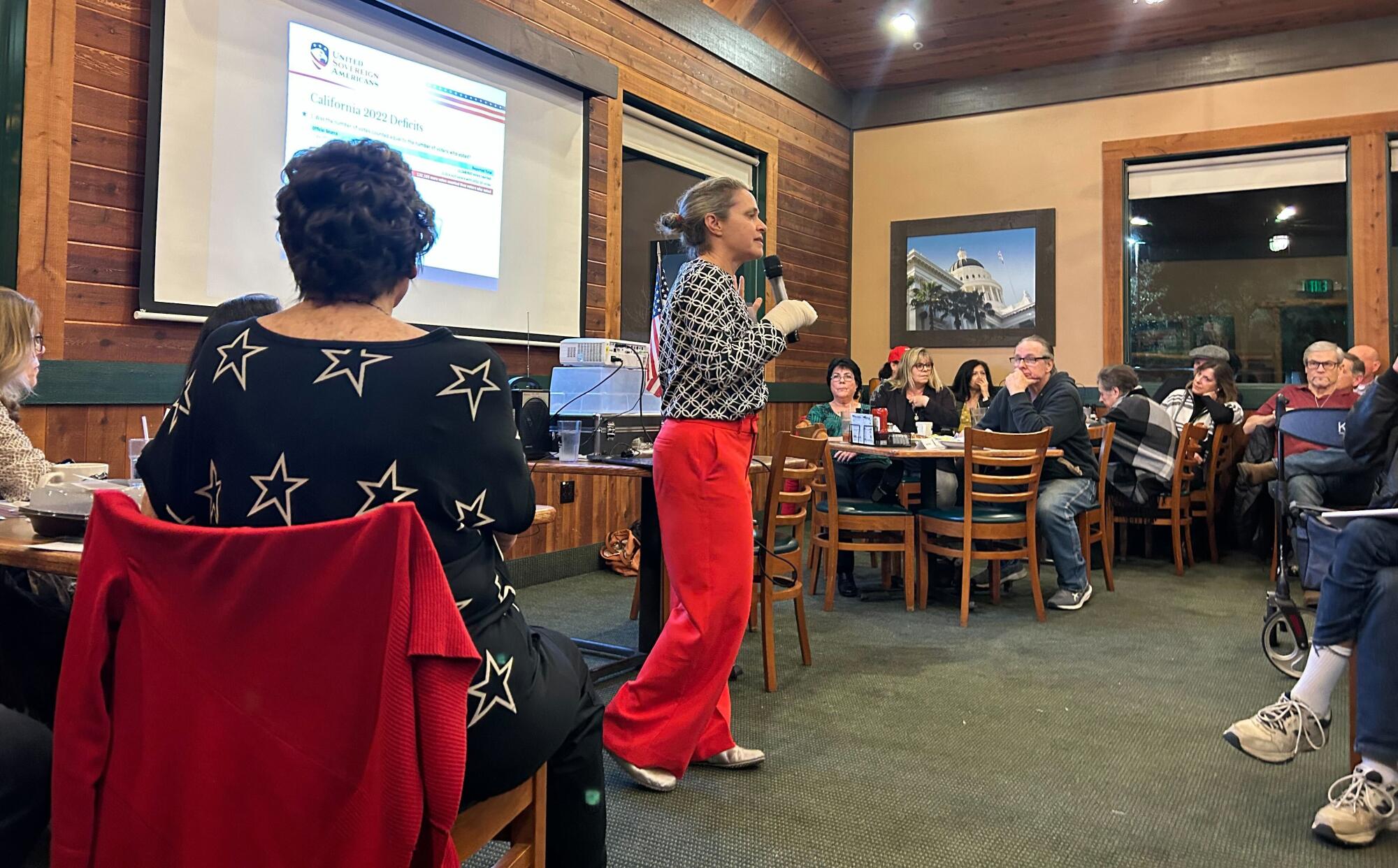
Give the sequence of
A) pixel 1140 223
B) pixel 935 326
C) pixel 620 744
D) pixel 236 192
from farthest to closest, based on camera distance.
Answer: pixel 935 326, pixel 1140 223, pixel 236 192, pixel 620 744

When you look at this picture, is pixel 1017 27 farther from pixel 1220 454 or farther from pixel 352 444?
pixel 352 444

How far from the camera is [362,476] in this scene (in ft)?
3.47

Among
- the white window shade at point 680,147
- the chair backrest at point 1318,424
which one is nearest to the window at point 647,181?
the white window shade at point 680,147

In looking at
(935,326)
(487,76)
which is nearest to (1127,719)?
(487,76)

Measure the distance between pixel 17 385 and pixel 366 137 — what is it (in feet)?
3.62

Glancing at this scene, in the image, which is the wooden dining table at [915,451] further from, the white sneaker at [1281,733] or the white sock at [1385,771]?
the white sock at [1385,771]

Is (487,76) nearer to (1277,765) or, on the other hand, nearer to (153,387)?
(153,387)

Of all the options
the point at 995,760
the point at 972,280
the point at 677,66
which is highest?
the point at 677,66

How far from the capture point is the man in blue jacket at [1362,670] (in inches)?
77.3

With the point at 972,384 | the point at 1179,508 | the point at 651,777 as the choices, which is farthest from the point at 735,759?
the point at 972,384

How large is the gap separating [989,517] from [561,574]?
2.23 m

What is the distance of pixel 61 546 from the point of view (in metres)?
1.41

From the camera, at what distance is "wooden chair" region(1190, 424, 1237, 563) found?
5.47 metres

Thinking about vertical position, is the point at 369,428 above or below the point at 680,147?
below
